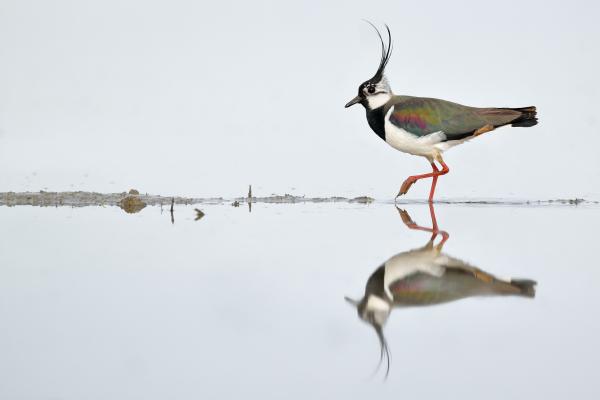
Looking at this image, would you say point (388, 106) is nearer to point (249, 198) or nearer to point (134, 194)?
point (249, 198)

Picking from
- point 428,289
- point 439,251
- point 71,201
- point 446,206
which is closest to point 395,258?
point 439,251

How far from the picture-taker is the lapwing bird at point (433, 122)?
26.0ft

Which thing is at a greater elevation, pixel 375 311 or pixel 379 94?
pixel 379 94

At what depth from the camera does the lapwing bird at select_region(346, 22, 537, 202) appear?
792 centimetres

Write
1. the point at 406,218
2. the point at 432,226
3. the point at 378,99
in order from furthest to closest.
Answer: the point at 378,99 → the point at 406,218 → the point at 432,226

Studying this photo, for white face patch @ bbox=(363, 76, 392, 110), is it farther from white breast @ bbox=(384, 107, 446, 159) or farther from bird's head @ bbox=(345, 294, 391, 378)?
bird's head @ bbox=(345, 294, 391, 378)

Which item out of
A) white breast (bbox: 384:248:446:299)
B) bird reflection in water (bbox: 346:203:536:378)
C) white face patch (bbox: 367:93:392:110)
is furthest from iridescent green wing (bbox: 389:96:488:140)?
bird reflection in water (bbox: 346:203:536:378)

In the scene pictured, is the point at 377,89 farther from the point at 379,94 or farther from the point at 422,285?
the point at 422,285

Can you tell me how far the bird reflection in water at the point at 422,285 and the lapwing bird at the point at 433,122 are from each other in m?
3.41

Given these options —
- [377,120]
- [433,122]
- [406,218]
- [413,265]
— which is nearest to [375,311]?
[413,265]

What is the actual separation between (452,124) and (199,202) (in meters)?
2.44

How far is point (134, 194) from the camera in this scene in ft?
27.2

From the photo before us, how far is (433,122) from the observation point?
7957 millimetres

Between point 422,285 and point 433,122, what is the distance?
13.7 feet
